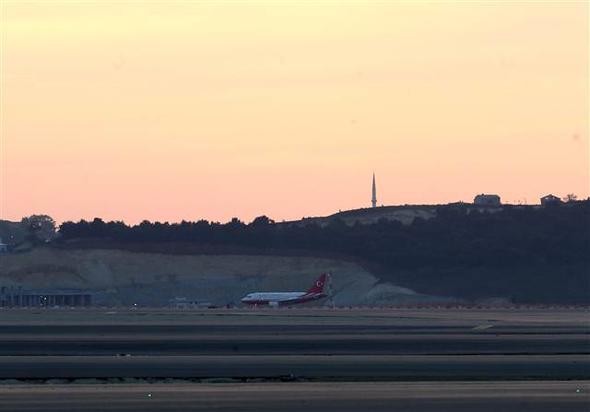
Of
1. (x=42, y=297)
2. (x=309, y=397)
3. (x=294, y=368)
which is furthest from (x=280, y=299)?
(x=309, y=397)

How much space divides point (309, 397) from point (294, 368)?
8733mm

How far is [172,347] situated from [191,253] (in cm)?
11158

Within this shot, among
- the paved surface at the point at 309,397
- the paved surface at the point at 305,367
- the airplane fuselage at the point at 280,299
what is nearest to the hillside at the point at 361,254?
the airplane fuselage at the point at 280,299

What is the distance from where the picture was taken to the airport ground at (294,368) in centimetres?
3356

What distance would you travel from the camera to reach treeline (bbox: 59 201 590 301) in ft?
506

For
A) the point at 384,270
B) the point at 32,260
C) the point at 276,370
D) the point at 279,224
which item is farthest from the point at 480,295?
the point at 276,370

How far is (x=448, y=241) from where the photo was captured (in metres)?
169

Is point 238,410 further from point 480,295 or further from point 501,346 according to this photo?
point 480,295

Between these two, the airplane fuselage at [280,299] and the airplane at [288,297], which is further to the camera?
the airplane at [288,297]

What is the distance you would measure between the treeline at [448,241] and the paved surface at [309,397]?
112m

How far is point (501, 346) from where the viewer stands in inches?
2176

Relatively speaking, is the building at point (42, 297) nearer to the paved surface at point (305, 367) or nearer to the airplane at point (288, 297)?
the airplane at point (288, 297)

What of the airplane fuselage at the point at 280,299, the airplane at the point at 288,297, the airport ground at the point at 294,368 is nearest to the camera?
the airport ground at the point at 294,368

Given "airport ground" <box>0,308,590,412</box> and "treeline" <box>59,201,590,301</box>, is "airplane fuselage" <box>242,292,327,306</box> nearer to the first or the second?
"treeline" <box>59,201,590,301</box>
